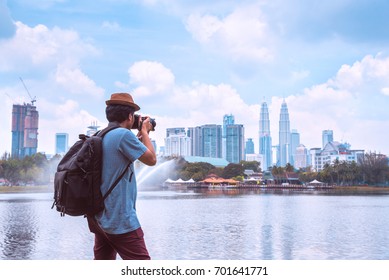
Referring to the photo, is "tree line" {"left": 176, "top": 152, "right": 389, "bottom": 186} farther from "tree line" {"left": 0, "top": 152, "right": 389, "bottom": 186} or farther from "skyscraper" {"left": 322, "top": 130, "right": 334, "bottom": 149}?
"skyscraper" {"left": 322, "top": 130, "right": 334, "bottom": 149}

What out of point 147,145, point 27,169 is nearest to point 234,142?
point 27,169

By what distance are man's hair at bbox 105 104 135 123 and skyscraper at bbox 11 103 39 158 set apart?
51.8m

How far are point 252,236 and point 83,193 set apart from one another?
8225 millimetres

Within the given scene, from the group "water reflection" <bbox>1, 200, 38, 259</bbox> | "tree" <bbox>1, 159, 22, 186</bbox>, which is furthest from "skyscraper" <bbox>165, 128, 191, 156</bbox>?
"water reflection" <bbox>1, 200, 38, 259</bbox>

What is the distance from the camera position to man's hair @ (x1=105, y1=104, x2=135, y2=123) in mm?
3020

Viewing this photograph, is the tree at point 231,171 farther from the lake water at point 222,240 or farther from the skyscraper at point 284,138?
the lake water at point 222,240

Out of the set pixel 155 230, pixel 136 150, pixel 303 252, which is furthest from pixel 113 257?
pixel 155 230

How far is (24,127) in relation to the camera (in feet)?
172

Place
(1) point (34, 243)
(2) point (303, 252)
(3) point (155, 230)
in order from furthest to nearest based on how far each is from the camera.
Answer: (3) point (155, 230)
(1) point (34, 243)
(2) point (303, 252)

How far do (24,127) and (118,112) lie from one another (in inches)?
2064

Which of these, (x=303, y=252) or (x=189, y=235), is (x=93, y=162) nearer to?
(x=303, y=252)

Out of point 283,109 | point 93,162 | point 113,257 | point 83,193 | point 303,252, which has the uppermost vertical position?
point 283,109
